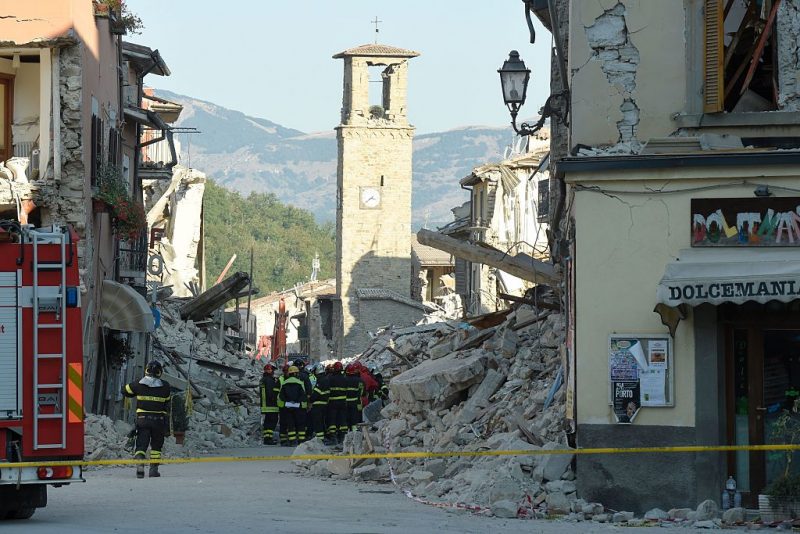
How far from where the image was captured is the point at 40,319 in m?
13.4

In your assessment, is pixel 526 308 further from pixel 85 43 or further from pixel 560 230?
pixel 85 43

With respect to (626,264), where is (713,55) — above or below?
above

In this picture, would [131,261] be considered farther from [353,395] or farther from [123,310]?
[353,395]

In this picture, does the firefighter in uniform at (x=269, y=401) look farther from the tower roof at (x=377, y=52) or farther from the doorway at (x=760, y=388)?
the tower roof at (x=377, y=52)

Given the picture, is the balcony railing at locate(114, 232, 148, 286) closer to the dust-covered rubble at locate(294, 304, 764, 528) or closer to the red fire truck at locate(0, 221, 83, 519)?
the dust-covered rubble at locate(294, 304, 764, 528)

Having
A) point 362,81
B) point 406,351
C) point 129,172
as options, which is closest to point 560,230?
point 406,351

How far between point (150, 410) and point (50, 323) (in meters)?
6.22

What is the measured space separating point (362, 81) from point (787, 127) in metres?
69.5

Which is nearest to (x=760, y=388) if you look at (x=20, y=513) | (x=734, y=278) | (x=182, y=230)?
(x=734, y=278)

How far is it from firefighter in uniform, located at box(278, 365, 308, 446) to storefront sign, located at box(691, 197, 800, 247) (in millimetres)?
14348

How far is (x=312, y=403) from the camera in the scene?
28.4 m

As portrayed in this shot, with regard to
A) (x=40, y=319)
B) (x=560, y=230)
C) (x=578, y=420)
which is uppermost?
(x=560, y=230)

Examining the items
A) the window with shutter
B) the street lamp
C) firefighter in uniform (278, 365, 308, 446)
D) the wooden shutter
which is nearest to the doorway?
the wooden shutter

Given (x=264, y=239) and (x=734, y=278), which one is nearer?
(x=734, y=278)
